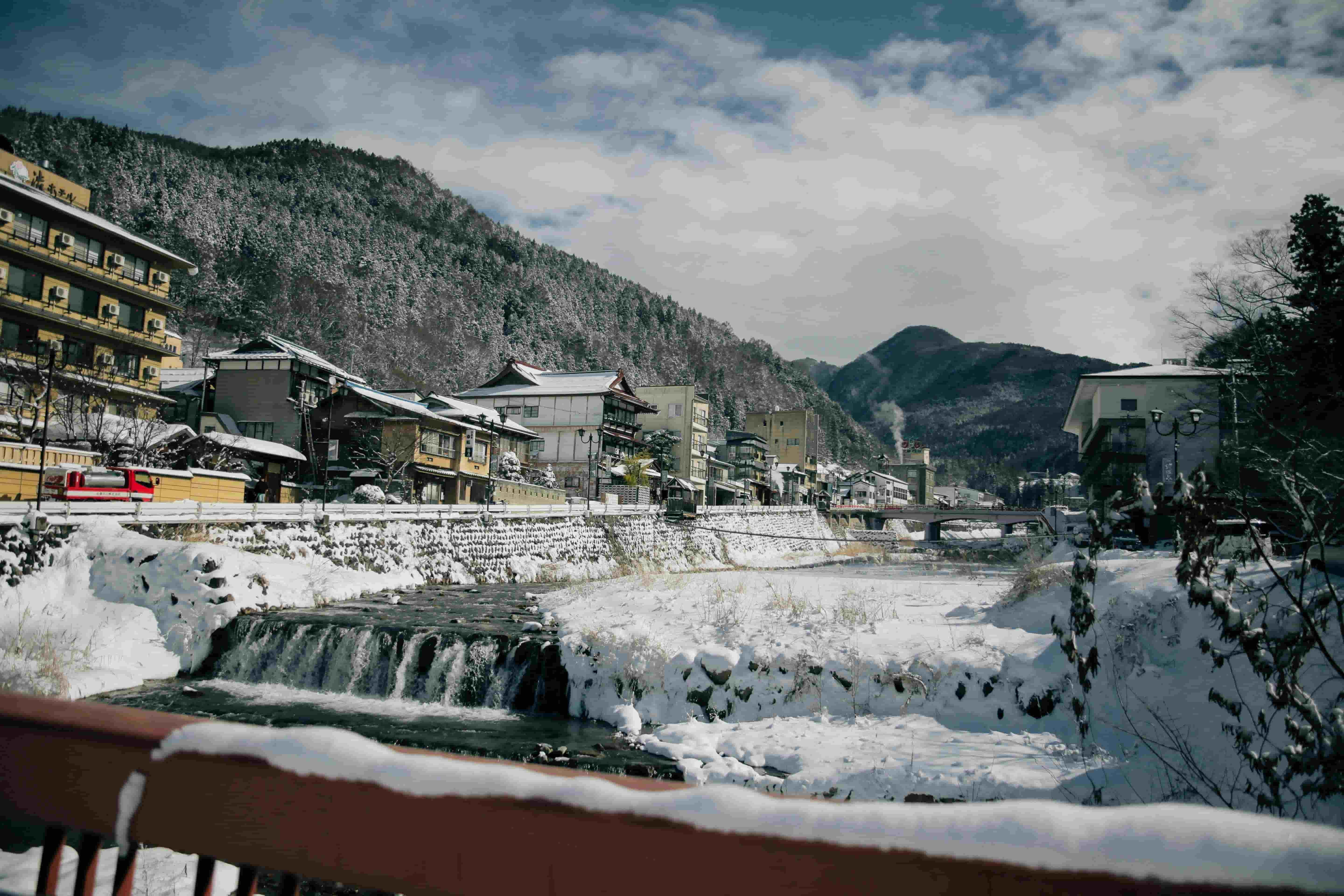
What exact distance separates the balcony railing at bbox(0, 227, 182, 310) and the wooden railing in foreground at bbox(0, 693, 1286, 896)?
134 ft

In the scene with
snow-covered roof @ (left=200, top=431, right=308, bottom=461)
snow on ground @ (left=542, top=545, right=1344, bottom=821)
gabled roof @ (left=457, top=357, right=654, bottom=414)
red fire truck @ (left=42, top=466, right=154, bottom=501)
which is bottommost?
snow on ground @ (left=542, top=545, right=1344, bottom=821)

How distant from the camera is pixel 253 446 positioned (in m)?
36.6

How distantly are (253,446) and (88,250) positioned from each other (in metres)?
12.4

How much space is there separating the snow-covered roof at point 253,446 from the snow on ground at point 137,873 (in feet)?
113

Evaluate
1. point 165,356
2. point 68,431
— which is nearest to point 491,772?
point 68,431

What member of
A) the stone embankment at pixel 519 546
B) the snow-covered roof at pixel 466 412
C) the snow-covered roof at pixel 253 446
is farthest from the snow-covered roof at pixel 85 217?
the stone embankment at pixel 519 546

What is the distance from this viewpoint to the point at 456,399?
55375mm

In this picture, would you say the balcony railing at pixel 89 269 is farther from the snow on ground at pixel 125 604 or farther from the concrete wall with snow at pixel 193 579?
the snow on ground at pixel 125 604

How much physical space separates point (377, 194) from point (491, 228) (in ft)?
81.8

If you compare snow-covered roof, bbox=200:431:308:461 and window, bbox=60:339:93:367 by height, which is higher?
window, bbox=60:339:93:367

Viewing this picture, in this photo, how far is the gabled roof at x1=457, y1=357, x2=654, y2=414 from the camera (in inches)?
2312

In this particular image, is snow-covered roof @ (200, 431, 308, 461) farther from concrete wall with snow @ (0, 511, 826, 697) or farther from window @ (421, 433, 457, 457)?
concrete wall with snow @ (0, 511, 826, 697)

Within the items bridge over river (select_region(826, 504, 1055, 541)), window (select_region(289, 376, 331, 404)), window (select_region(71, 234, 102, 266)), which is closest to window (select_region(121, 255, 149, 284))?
window (select_region(71, 234, 102, 266))

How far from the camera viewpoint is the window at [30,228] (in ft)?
108
